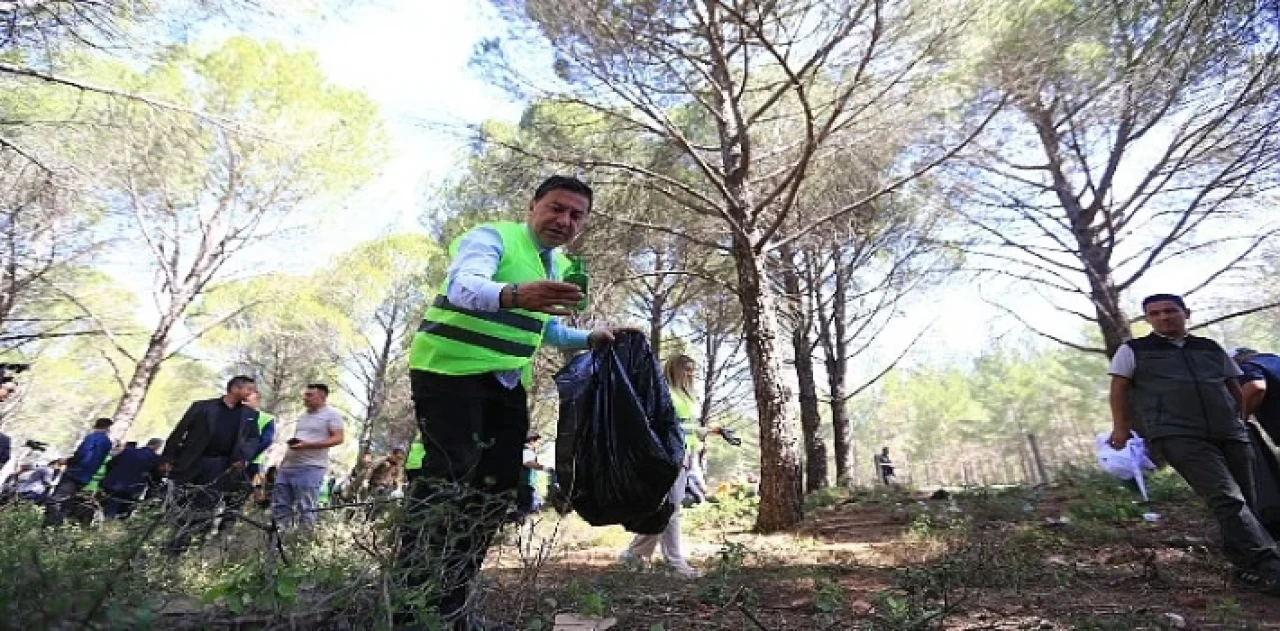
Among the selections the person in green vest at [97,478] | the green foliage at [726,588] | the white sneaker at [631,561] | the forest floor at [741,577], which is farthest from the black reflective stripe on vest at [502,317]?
the person in green vest at [97,478]

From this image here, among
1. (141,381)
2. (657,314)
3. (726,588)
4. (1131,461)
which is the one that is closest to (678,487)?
(726,588)

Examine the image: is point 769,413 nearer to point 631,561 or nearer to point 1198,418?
point 631,561

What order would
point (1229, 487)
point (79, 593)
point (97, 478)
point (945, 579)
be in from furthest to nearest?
point (97, 478) < point (1229, 487) < point (945, 579) < point (79, 593)

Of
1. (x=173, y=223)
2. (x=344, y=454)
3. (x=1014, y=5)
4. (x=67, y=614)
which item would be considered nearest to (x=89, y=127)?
(x=173, y=223)

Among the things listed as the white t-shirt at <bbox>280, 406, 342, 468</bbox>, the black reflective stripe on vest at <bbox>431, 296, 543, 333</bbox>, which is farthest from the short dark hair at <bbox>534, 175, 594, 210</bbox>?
the white t-shirt at <bbox>280, 406, 342, 468</bbox>

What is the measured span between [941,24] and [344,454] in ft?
92.2

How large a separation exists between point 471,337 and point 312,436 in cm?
380

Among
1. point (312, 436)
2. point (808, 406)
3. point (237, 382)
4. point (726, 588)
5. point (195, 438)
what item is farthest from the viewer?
point (808, 406)

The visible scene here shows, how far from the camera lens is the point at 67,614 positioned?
0.78 m

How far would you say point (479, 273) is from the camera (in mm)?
1636

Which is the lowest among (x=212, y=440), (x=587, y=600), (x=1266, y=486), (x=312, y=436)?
(x=587, y=600)

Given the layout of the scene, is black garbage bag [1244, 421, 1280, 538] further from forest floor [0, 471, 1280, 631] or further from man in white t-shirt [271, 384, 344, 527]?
man in white t-shirt [271, 384, 344, 527]

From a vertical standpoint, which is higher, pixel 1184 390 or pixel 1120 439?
pixel 1184 390

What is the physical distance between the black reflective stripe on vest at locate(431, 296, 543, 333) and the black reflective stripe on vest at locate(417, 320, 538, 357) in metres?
0.05
